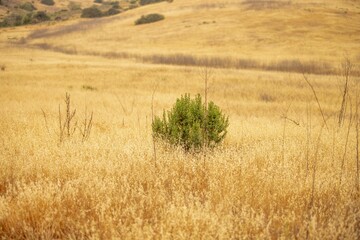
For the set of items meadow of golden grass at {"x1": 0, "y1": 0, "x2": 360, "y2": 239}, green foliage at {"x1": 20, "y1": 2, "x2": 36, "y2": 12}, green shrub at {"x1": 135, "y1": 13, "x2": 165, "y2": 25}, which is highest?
green foliage at {"x1": 20, "y1": 2, "x2": 36, "y2": 12}

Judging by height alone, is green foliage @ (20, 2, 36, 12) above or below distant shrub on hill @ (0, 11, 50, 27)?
above

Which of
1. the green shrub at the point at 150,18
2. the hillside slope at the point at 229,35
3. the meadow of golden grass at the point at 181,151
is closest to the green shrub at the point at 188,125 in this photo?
the meadow of golden grass at the point at 181,151

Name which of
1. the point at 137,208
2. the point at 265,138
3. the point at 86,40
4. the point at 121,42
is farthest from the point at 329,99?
the point at 86,40

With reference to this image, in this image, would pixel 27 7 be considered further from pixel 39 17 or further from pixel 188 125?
pixel 188 125

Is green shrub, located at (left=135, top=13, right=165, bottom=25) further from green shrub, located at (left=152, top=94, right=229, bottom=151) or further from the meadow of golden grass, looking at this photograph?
green shrub, located at (left=152, top=94, right=229, bottom=151)

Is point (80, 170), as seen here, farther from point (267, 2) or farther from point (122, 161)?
point (267, 2)

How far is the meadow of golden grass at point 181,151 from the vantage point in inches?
135

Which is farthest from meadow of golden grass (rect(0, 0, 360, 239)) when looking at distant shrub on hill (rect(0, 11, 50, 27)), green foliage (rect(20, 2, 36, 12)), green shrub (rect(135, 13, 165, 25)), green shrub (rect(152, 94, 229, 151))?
green foliage (rect(20, 2, 36, 12))

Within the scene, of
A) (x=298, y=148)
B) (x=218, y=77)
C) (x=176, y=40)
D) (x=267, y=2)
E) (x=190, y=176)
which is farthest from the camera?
(x=267, y=2)

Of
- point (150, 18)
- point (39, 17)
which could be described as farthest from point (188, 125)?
point (39, 17)

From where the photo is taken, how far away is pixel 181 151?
550 centimetres

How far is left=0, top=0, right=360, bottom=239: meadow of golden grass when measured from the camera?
3436 mm

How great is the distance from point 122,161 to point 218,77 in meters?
19.9

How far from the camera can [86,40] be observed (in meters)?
49.2
